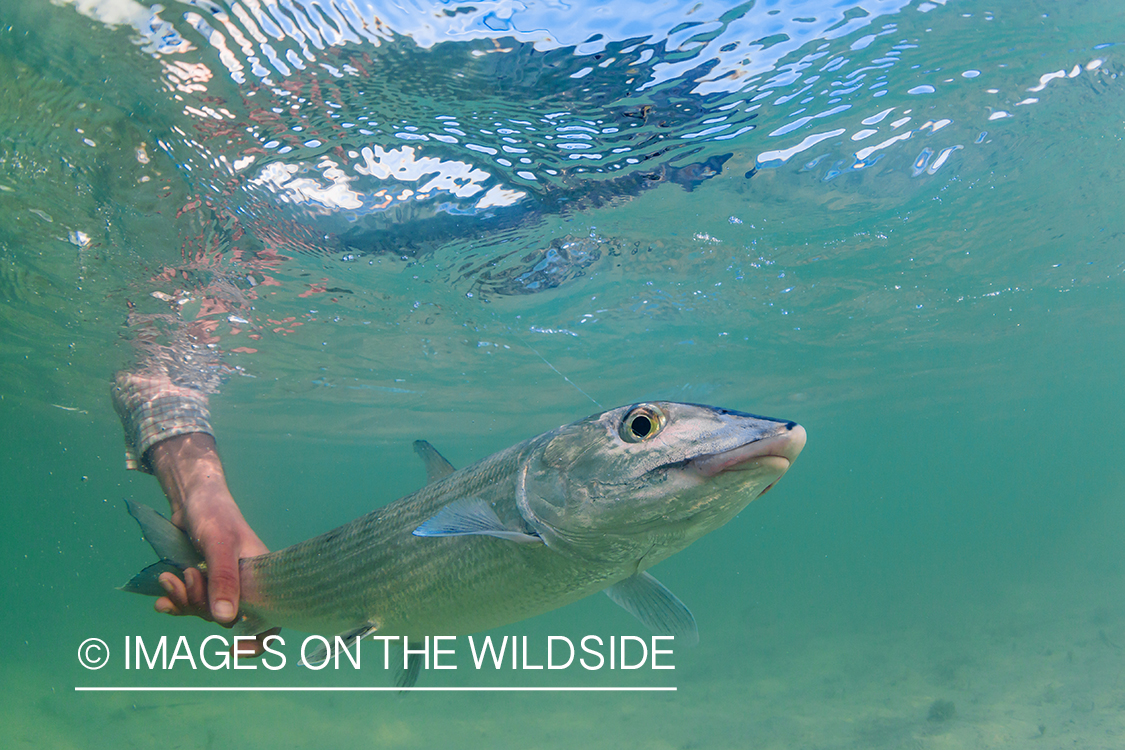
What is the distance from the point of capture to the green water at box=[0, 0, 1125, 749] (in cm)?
689

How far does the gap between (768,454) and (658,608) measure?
148cm

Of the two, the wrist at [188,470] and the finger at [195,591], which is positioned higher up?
the wrist at [188,470]

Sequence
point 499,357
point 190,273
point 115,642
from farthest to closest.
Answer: point 115,642 < point 499,357 < point 190,273

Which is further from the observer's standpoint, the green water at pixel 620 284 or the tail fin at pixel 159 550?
the green water at pixel 620 284

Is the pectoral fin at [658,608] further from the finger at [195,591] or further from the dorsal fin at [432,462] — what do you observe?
the finger at [195,591]

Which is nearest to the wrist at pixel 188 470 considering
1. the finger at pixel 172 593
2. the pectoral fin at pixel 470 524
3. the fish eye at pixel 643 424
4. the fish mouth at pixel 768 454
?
the finger at pixel 172 593

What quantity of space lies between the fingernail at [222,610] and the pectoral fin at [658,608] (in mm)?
2664

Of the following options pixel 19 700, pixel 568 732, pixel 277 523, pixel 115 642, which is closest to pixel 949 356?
pixel 568 732

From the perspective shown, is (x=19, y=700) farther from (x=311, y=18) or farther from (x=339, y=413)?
(x=311, y=18)

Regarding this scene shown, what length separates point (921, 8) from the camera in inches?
269

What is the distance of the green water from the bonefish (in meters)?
1.16

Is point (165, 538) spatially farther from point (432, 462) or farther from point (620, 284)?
point (620, 284)

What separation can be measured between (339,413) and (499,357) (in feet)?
38.6

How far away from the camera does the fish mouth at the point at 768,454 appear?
7.33 ft
